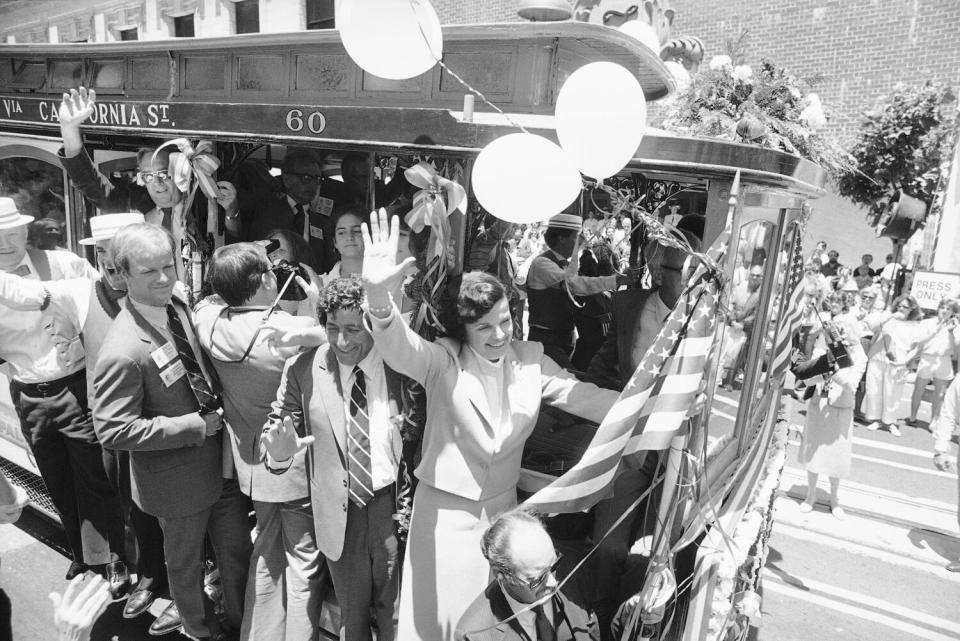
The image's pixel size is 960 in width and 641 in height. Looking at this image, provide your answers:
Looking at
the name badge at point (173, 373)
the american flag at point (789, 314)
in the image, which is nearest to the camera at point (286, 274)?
the name badge at point (173, 373)

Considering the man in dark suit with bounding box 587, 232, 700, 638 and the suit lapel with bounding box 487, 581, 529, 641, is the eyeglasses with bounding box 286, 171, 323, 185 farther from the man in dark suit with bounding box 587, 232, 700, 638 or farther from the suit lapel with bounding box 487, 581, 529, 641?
the suit lapel with bounding box 487, 581, 529, 641

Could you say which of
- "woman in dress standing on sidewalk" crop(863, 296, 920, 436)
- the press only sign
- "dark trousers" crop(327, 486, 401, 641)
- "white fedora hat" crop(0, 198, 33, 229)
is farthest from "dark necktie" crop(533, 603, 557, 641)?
the press only sign

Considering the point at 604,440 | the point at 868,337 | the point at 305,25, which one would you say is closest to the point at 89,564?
the point at 604,440

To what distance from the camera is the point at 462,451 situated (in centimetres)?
253

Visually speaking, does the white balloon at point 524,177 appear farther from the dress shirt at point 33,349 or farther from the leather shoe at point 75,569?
the leather shoe at point 75,569

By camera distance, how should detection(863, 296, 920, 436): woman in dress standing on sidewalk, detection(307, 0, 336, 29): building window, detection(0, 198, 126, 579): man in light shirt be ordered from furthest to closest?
detection(307, 0, 336, 29): building window → detection(863, 296, 920, 436): woman in dress standing on sidewalk → detection(0, 198, 126, 579): man in light shirt

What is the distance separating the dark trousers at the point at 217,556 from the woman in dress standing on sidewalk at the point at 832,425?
4.83 meters

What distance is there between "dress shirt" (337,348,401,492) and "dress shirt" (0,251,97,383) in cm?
176

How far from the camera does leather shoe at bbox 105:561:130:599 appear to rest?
12.2 ft

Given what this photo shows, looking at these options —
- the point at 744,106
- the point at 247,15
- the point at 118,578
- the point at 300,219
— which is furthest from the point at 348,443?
the point at 247,15

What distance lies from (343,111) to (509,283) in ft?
3.82

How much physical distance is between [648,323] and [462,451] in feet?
3.79

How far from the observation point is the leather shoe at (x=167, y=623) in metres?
3.39

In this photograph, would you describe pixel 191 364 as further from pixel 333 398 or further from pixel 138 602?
pixel 138 602
